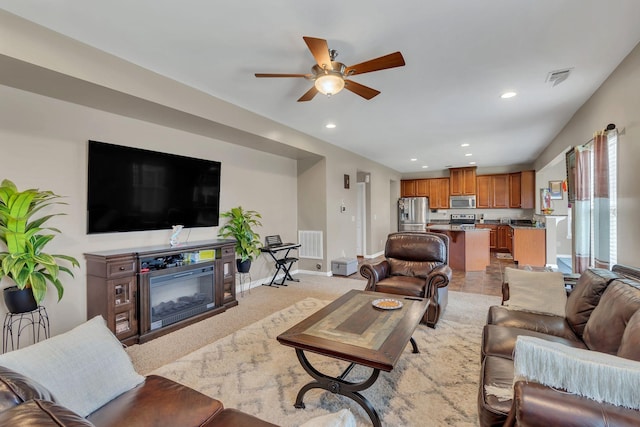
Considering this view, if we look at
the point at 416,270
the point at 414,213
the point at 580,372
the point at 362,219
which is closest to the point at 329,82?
the point at 580,372

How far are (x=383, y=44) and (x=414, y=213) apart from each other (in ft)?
24.9

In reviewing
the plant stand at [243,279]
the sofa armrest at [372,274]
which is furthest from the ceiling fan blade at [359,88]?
the plant stand at [243,279]

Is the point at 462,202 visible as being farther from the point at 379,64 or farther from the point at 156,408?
the point at 156,408

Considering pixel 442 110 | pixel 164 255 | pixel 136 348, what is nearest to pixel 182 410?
pixel 136 348

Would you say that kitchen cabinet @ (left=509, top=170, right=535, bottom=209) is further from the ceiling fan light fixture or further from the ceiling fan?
the ceiling fan light fixture

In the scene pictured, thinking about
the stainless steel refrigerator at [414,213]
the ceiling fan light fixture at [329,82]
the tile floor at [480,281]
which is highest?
the ceiling fan light fixture at [329,82]

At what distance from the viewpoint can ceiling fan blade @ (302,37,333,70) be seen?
6.50 ft

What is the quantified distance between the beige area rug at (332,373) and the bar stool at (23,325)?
1.25 m

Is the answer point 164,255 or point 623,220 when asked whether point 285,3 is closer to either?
point 164,255

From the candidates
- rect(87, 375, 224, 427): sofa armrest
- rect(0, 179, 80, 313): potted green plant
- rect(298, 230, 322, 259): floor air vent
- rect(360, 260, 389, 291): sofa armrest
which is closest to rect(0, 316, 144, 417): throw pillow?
rect(87, 375, 224, 427): sofa armrest

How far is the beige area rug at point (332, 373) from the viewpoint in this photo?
1.88m

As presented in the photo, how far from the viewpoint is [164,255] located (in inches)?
125

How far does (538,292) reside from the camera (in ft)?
8.38

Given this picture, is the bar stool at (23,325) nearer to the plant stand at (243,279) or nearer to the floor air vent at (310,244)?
the plant stand at (243,279)
